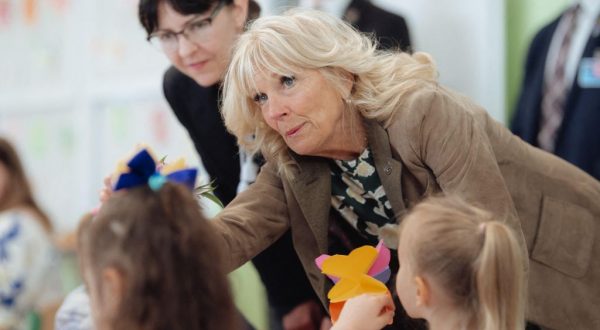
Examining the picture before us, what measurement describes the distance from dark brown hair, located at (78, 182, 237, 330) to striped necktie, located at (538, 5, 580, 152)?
159 cm

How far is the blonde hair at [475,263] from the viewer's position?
4.61 ft

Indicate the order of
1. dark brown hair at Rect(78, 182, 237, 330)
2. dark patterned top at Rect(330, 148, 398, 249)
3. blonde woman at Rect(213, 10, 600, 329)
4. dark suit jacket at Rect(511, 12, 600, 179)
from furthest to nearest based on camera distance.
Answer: dark suit jacket at Rect(511, 12, 600, 179) → dark patterned top at Rect(330, 148, 398, 249) → blonde woman at Rect(213, 10, 600, 329) → dark brown hair at Rect(78, 182, 237, 330)

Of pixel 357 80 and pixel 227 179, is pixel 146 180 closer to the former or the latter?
pixel 357 80

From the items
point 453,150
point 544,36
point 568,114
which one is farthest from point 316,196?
point 544,36

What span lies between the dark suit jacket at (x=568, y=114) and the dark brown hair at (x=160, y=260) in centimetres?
153

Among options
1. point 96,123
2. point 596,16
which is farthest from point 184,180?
point 96,123

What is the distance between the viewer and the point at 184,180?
1483mm

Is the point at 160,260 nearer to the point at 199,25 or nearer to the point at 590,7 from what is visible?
the point at 199,25

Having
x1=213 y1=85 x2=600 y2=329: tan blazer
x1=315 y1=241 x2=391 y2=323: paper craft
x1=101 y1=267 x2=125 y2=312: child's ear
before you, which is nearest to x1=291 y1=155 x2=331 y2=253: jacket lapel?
x1=213 y1=85 x2=600 y2=329: tan blazer

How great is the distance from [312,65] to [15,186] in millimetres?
2036

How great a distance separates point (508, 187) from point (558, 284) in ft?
0.76

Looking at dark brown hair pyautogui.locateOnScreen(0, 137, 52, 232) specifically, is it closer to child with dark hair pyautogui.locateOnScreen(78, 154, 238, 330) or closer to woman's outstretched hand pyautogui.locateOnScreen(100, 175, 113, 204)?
woman's outstretched hand pyautogui.locateOnScreen(100, 175, 113, 204)

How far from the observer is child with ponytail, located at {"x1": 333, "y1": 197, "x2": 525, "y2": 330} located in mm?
1409

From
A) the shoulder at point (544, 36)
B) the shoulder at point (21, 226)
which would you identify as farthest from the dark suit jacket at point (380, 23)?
the shoulder at point (21, 226)
